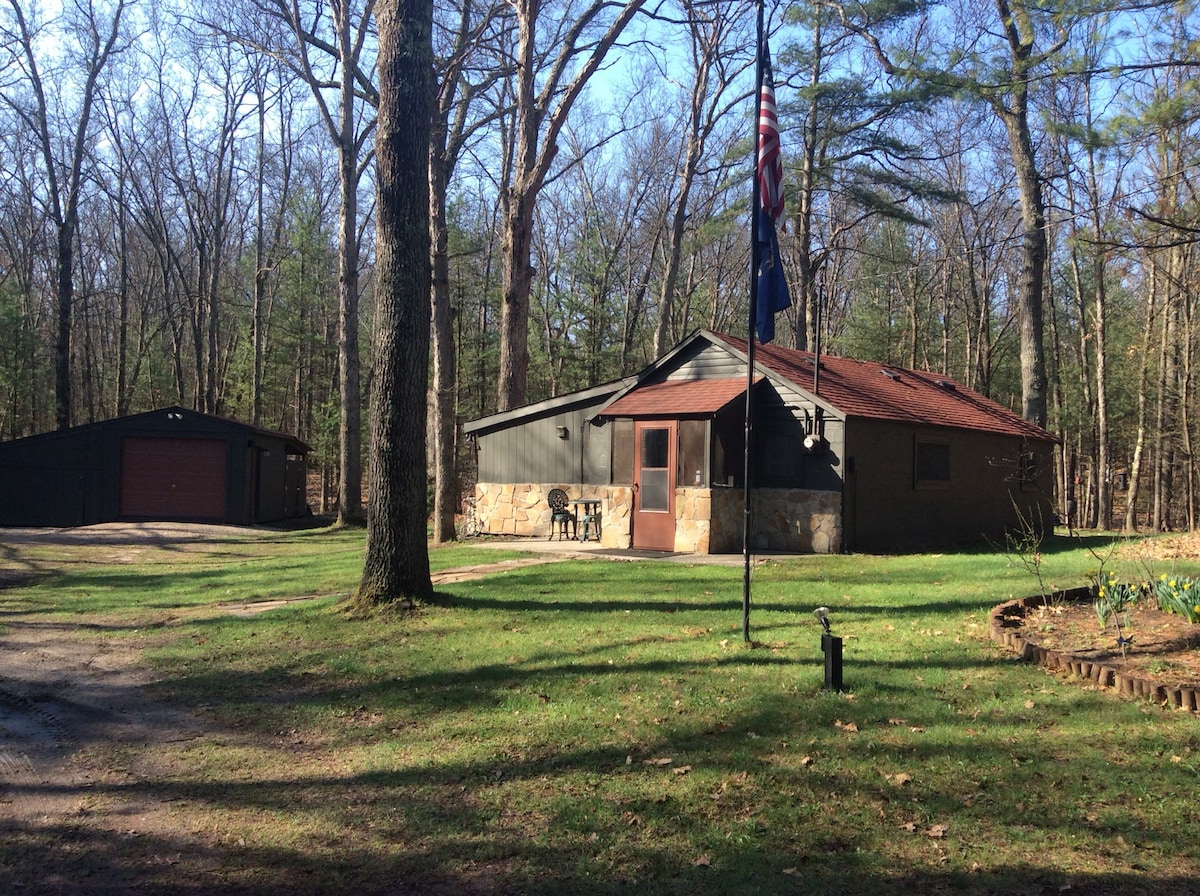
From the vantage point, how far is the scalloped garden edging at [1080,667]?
16.7ft

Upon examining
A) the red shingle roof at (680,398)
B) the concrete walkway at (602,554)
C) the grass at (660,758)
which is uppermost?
the red shingle roof at (680,398)

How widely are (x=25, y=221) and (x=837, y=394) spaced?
123ft

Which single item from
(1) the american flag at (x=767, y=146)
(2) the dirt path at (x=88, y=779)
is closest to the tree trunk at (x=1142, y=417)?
(1) the american flag at (x=767, y=146)

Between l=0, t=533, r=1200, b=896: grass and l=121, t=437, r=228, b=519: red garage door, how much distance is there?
17.4m

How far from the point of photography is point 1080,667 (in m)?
5.78

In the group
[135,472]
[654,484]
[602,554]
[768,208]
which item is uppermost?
[768,208]

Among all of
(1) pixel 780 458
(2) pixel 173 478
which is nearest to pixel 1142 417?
(1) pixel 780 458

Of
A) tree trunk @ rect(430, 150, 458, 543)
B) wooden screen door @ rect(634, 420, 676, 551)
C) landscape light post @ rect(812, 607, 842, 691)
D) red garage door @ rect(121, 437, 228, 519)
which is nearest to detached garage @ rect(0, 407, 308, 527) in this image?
red garage door @ rect(121, 437, 228, 519)

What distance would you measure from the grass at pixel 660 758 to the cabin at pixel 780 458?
19.8 feet

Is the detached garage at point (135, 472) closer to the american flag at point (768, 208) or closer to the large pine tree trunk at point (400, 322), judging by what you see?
the large pine tree trunk at point (400, 322)

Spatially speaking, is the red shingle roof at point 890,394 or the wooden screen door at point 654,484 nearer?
the wooden screen door at point 654,484

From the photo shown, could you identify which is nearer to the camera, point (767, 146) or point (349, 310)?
point (767, 146)

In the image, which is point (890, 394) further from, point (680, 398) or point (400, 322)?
point (400, 322)

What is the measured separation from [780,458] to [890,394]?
139 inches
